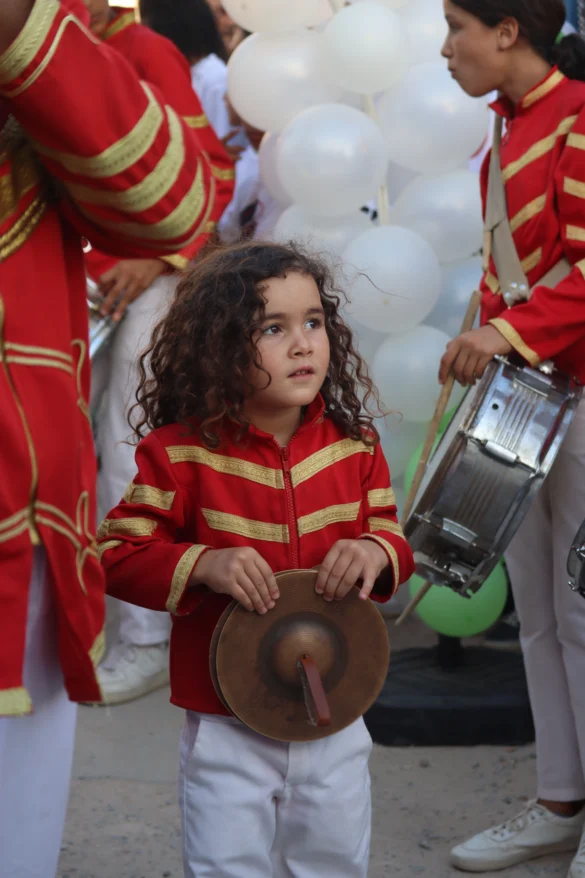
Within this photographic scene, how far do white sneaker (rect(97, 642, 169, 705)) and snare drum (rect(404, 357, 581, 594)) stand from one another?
1.49 m

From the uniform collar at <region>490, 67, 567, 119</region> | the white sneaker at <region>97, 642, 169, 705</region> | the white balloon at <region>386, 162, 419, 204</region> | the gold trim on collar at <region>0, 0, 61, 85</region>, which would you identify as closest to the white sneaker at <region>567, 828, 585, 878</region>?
the white sneaker at <region>97, 642, 169, 705</region>

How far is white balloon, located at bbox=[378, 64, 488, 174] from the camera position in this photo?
353cm

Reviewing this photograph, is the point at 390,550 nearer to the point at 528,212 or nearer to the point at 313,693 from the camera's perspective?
Answer: the point at 313,693

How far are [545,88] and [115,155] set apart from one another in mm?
1399

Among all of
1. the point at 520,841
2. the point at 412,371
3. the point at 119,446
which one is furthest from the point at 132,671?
the point at 520,841

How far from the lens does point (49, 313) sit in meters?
1.58

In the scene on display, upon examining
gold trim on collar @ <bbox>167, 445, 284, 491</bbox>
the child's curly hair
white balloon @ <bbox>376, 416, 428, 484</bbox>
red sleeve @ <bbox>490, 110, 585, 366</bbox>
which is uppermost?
red sleeve @ <bbox>490, 110, 585, 366</bbox>

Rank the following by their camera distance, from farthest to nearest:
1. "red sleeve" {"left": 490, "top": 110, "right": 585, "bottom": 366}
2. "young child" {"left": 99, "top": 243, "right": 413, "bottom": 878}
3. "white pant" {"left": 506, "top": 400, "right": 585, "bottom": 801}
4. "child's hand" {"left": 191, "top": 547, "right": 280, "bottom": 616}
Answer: "white pant" {"left": 506, "top": 400, "right": 585, "bottom": 801} → "red sleeve" {"left": 490, "top": 110, "right": 585, "bottom": 366} → "young child" {"left": 99, "top": 243, "right": 413, "bottom": 878} → "child's hand" {"left": 191, "top": 547, "right": 280, "bottom": 616}

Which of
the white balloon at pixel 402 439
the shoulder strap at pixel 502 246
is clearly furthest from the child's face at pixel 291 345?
the white balloon at pixel 402 439

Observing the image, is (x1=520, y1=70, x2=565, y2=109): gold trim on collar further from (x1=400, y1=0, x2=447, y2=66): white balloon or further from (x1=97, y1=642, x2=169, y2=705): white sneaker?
(x1=97, y1=642, x2=169, y2=705): white sneaker

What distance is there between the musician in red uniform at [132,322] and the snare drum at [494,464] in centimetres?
128

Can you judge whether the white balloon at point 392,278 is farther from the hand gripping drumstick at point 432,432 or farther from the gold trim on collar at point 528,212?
the gold trim on collar at point 528,212

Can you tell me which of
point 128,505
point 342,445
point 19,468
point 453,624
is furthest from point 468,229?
point 19,468

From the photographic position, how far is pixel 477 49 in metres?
2.62
